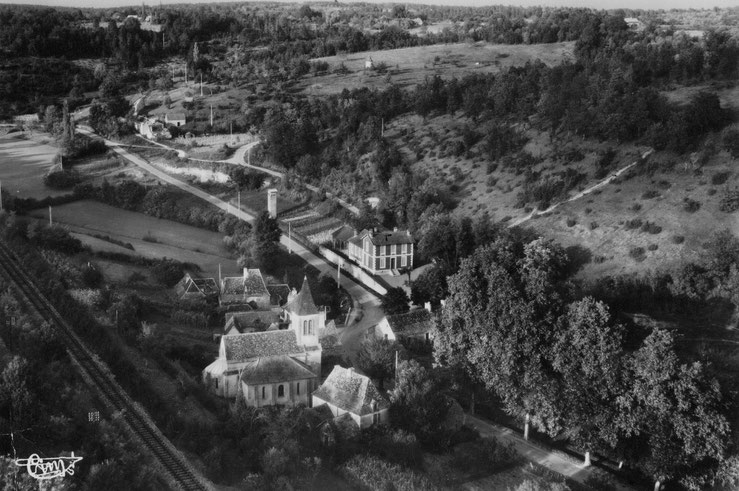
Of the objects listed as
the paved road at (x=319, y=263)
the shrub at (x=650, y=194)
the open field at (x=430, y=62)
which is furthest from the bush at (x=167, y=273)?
the open field at (x=430, y=62)

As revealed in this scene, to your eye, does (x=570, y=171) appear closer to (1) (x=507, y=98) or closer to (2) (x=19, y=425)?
(1) (x=507, y=98)

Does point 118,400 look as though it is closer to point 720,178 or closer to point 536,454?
point 536,454

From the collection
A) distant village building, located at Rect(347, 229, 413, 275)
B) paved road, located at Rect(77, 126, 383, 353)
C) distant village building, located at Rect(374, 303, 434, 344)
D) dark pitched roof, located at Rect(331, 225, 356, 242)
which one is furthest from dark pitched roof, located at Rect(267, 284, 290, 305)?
dark pitched roof, located at Rect(331, 225, 356, 242)

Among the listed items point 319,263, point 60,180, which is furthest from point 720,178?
point 60,180

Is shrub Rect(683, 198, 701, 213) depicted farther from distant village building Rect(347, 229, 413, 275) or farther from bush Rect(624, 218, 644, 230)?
distant village building Rect(347, 229, 413, 275)

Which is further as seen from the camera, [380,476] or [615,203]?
[615,203]

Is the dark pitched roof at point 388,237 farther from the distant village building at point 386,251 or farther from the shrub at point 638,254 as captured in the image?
the shrub at point 638,254
